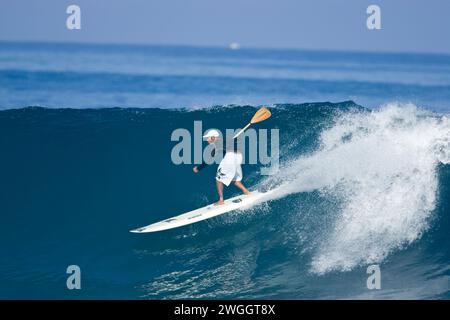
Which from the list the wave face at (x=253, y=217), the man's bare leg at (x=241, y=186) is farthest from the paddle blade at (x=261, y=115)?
the man's bare leg at (x=241, y=186)

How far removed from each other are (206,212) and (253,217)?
74 centimetres

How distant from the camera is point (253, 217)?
10.0 meters

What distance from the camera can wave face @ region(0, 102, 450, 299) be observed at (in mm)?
8727

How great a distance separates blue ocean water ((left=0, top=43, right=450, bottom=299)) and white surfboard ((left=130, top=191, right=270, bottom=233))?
0.16m

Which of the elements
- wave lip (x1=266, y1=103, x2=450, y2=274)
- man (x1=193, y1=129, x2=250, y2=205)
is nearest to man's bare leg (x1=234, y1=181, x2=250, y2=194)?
man (x1=193, y1=129, x2=250, y2=205)

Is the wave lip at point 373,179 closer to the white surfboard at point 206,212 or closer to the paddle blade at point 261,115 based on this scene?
the white surfboard at point 206,212

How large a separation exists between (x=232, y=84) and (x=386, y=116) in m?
15.3

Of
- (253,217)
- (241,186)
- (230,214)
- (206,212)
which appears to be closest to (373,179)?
(253,217)

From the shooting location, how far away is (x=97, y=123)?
13203mm

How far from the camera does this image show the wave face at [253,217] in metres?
8.73

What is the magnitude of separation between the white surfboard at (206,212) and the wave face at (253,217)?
16 centimetres

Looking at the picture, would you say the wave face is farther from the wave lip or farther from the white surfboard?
the white surfboard
